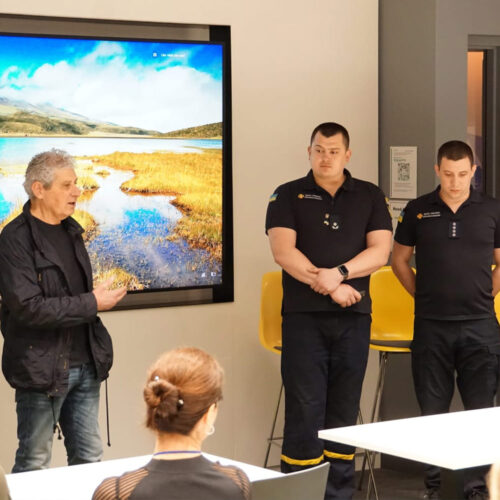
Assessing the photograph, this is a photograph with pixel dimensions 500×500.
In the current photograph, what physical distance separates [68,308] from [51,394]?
37 centimetres

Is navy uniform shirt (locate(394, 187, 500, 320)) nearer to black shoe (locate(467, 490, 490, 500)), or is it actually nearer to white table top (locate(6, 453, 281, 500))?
black shoe (locate(467, 490, 490, 500))

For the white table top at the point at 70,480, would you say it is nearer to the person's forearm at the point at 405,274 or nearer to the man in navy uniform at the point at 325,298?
the man in navy uniform at the point at 325,298

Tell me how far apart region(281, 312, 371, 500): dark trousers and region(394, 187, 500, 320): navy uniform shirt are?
1.33 ft

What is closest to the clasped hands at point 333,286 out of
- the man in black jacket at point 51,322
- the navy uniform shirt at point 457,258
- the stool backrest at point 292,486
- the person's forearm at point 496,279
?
the navy uniform shirt at point 457,258

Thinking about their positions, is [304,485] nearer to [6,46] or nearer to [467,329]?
[467,329]

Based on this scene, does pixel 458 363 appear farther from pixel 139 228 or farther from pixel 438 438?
pixel 438 438

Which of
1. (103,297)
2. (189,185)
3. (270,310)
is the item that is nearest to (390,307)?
(270,310)

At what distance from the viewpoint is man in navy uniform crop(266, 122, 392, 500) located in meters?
5.00

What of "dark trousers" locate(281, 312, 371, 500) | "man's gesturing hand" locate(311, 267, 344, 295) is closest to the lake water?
"dark trousers" locate(281, 312, 371, 500)

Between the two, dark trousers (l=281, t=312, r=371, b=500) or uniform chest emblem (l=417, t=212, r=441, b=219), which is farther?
uniform chest emblem (l=417, t=212, r=441, b=219)

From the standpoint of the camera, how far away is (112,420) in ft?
19.1

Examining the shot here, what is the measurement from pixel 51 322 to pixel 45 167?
2.25ft

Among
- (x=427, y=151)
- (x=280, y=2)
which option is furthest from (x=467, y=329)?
(x=280, y=2)

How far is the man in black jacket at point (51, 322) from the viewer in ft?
13.6
